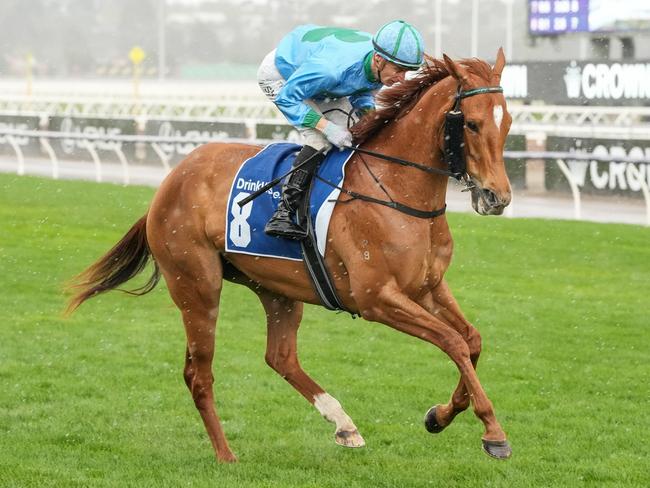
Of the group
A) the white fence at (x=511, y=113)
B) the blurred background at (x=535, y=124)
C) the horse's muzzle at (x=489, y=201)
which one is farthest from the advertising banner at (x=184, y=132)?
the horse's muzzle at (x=489, y=201)

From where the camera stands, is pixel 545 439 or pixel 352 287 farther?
pixel 545 439

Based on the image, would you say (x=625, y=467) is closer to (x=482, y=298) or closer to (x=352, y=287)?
(x=352, y=287)

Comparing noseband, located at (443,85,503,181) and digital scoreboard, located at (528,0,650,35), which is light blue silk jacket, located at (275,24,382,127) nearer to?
noseband, located at (443,85,503,181)

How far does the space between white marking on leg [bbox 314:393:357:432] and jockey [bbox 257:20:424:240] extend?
76 centimetres

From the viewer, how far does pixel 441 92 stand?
16.0 ft

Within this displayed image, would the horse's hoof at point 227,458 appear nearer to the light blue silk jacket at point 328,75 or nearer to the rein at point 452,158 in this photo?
the rein at point 452,158

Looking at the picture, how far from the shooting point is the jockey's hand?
5113 mm

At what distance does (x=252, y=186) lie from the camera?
17.9 feet

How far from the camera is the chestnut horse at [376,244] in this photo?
4621 mm

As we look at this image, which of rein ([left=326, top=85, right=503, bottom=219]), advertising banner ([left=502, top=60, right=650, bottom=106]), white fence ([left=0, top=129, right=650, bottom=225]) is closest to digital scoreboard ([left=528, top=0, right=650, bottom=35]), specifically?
advertising banner ([left=502, top=60, right=650, bottom=106])

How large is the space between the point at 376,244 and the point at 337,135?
525mm

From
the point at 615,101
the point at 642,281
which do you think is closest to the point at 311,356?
the point at 642,281

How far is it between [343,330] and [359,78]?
12.1 ft

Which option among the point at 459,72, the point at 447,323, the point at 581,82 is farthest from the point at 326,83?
the point at 581,82
